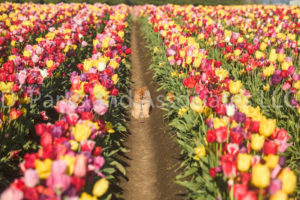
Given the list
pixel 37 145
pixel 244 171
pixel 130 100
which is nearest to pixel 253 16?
pixel 130 100

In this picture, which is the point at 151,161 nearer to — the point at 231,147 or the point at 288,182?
the point at 231,147

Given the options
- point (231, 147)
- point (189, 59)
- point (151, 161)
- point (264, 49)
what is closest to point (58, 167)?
point (231, 147)

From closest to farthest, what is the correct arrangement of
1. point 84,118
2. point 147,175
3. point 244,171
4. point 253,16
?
1. point 244,171
2. point 84,118
3. point 147,175
4. point 253,16

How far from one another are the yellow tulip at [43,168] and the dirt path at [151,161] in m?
2.26

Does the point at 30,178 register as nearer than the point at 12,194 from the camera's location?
No

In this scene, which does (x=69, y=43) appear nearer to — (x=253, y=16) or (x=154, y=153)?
(x=154, y=153)

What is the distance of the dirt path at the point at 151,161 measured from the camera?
4.57 metres

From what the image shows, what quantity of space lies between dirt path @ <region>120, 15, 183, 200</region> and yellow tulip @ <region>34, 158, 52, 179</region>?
2264 mm

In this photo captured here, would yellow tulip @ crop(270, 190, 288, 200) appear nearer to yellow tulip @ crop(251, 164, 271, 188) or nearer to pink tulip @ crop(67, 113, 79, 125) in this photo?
yellow tulip @ crop(251, 164, 271, 188)

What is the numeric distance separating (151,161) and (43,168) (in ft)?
11.2

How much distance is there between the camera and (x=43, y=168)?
→ 2291mm

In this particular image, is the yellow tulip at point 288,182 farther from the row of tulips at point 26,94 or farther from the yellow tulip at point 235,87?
the row of tulips at point 26,94

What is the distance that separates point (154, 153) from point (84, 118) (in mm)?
2677

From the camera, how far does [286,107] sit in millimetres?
5164
